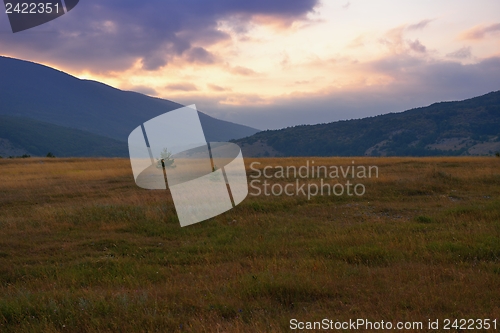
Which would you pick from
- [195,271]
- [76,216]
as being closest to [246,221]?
[195,271]

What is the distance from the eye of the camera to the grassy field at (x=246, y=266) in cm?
494

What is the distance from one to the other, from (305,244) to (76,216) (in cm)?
762

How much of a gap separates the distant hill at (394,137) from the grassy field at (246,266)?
325 feet

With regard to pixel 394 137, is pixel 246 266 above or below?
below

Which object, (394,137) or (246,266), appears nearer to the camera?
(246,266)

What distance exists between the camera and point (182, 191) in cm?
1692

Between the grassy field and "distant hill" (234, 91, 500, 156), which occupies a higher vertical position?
"distant hill" (234, 91, 500, 156)

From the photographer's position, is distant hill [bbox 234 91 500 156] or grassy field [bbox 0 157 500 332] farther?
distant hill [bbox 234 91 500 156]

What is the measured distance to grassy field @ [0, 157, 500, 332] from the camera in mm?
4938

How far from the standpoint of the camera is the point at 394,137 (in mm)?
120125

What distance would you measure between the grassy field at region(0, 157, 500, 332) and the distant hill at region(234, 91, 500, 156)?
98919 mm

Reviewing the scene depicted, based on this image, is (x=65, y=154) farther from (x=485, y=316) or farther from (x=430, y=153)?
(x=485, y=316)

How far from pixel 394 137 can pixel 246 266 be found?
402 feet

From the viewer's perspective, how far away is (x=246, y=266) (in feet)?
23.9
